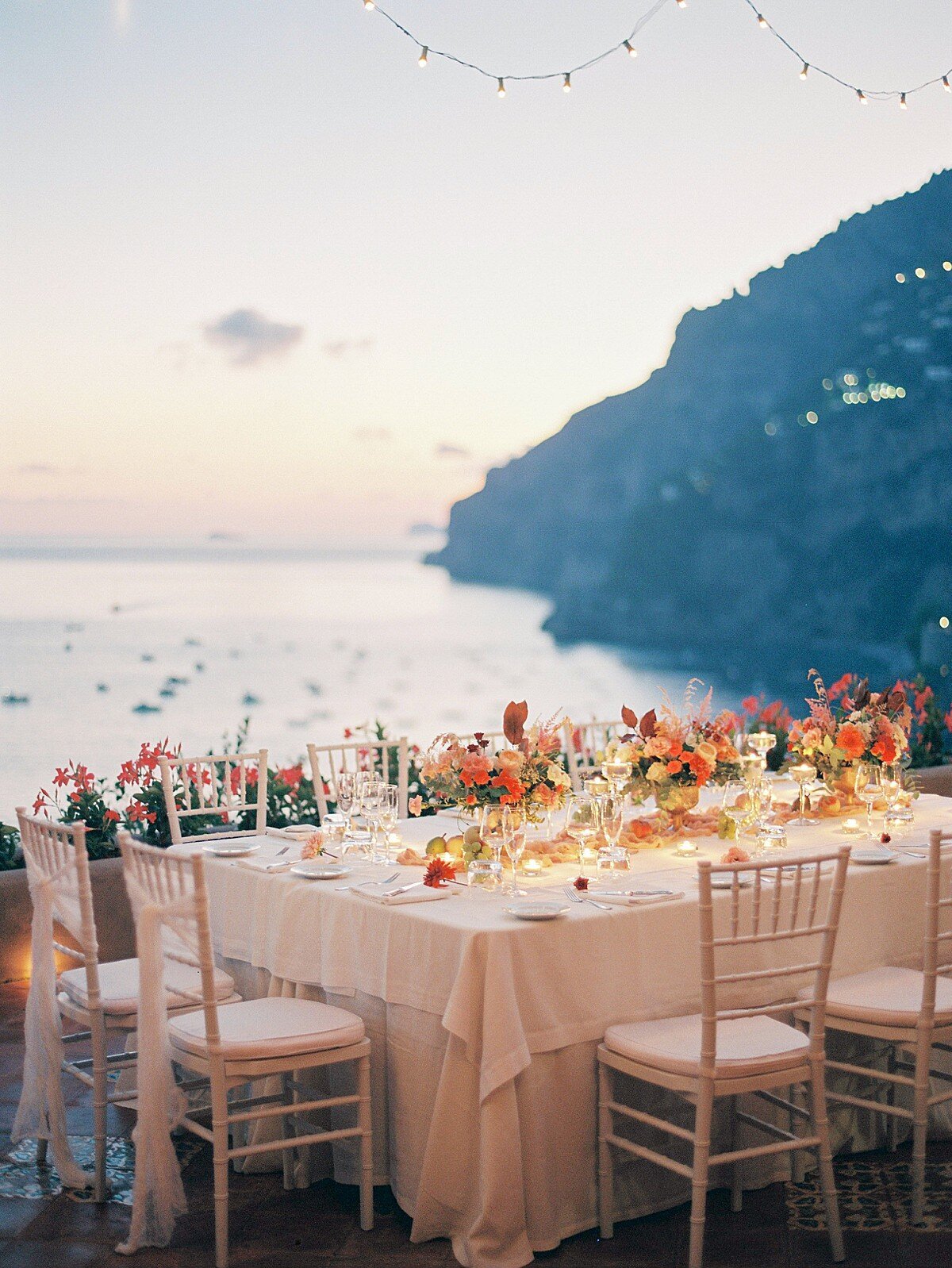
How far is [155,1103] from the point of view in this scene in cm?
305

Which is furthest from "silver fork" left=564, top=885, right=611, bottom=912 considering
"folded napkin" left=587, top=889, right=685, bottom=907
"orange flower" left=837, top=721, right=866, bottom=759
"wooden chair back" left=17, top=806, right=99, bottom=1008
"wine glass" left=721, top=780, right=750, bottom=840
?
"orange flower" left=837, top=721, right=866, bottom=759

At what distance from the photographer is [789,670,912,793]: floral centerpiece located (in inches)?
170

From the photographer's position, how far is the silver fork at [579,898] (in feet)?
10.4

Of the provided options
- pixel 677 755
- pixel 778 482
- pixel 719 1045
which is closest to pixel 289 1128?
pixel 719 1045

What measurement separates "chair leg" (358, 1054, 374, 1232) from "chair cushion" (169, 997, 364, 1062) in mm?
79

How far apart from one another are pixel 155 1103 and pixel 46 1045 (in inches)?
24.0

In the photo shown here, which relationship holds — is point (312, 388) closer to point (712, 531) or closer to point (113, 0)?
point (113, 0)

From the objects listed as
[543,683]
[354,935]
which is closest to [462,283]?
[354,935]

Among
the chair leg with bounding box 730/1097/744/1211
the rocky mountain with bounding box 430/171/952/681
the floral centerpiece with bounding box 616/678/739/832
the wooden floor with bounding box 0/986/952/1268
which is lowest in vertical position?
the wooden floor with bounding box 0/986/952/1268

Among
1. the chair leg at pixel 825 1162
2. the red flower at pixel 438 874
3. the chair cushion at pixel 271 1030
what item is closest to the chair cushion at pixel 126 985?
the chair cushion at pixel 271 1030

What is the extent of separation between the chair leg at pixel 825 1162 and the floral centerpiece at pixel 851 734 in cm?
156

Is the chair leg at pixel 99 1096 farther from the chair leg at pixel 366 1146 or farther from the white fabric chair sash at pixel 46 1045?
the chair leg at pixel 366 1146

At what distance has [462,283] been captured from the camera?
12867mm

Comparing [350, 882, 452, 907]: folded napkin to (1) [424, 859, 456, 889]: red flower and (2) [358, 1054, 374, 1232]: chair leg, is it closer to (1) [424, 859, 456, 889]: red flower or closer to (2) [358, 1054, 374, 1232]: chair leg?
(1) [424, 859, 456, 889]: red flower
